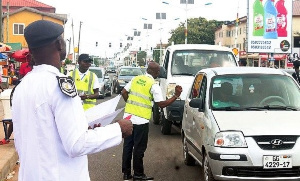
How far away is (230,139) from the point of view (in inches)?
242

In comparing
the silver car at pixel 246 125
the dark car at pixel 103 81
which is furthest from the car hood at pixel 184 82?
the dark car at pixel 103 81

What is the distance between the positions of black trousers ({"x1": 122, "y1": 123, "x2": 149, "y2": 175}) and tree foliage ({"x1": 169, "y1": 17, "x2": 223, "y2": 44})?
284ft

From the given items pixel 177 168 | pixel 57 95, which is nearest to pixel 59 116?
pixel 57 95

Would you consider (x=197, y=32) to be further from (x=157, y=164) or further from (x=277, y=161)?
(x=277, y=161)

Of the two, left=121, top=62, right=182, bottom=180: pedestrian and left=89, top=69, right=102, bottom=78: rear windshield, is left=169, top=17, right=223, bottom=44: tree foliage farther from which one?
left=121, top=62, right=182, bottom=180: pedestrian

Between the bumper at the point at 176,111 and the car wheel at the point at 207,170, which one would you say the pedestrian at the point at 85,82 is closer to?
the car wheel at the point at 207,170

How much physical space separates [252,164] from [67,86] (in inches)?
157

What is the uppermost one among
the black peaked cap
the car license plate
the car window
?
the black peaked cap

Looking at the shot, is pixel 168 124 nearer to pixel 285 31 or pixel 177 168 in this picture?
pixel 177 168

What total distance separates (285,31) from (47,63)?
27973 millimetres

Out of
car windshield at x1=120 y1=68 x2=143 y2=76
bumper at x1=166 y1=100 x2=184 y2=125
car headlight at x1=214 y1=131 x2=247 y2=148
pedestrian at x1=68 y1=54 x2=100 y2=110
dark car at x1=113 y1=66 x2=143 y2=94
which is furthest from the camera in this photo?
car windshield at x1=120 y1=68 x2=143 y2=76

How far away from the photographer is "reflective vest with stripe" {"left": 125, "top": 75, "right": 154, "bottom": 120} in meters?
7.29

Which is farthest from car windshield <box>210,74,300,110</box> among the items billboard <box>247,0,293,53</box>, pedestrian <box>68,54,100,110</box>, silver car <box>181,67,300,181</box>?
billboard <box>247,0,293,53</box>

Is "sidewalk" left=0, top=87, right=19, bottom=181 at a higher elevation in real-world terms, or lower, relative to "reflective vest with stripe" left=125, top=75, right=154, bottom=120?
lower
